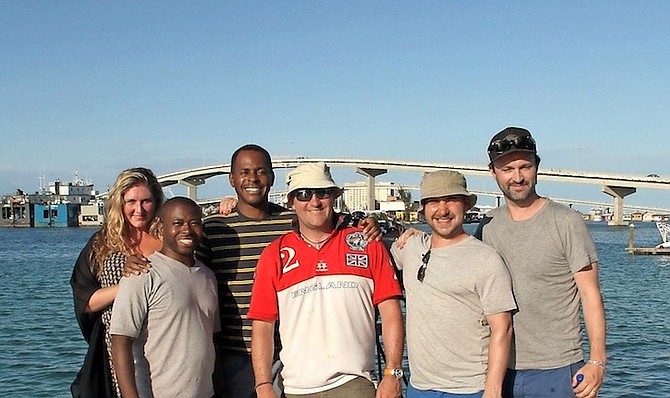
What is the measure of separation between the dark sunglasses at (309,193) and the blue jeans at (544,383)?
1399 mm

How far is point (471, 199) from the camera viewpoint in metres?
3.95

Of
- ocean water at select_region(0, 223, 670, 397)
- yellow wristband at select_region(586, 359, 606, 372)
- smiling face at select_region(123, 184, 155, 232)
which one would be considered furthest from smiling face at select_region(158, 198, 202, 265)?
ocean water at select_region(0, 223, 670, 397)

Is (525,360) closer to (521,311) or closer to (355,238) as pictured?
(521,311)

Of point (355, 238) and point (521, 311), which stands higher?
point (355, 238)

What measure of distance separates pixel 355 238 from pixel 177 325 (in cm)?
111

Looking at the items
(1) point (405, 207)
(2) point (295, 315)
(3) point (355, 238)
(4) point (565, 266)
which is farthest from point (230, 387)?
(1) point (405, 207)

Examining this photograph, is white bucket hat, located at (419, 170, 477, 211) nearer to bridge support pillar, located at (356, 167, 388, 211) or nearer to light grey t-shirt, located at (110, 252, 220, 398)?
light grey t-shirt, located at (110, 252, 220, 398)

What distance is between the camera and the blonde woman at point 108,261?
4336 millimetres

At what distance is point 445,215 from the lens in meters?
3.85

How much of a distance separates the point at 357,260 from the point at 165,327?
1143 mm

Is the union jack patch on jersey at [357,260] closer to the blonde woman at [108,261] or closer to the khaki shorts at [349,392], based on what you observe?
the khaki shorts at [349,392]

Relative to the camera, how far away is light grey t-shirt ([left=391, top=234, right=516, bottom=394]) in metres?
3.70

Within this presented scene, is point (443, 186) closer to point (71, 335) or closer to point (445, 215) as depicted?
point (445, 215)

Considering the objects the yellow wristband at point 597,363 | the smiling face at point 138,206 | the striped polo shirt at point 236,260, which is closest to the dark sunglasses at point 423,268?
the yellow wristband at point 597,363
